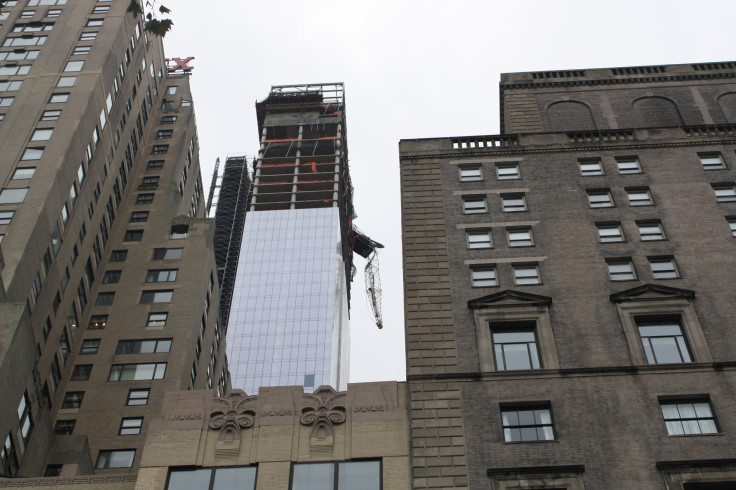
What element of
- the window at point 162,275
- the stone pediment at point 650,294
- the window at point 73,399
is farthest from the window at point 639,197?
the window at point 162,275

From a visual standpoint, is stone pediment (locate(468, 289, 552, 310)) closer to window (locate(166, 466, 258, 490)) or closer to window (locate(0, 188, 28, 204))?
window (locate(166, 466, 258, 490))

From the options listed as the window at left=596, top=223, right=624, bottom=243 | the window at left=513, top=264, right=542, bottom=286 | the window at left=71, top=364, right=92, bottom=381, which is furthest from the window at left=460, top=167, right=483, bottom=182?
the window at left=71, top=364, right=92, bottom=381

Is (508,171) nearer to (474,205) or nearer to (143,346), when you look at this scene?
(474,205)

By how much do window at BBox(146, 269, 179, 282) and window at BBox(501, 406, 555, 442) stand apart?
4651 cm

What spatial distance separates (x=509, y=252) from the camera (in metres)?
39.5

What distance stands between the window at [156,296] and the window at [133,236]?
833 centimetres

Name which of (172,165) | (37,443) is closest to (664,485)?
(37,443)

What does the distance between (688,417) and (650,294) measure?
21.8 ft

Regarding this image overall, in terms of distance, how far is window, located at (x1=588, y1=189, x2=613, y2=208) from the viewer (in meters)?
42.2

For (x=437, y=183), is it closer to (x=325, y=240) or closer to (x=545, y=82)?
Answer: (x=545, y=82)

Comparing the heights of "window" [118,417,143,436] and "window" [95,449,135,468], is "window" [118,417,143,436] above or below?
above

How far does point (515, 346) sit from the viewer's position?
35.1m

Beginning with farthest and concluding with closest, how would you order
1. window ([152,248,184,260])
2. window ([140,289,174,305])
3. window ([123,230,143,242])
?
window ([123,230,143,242]), window ([152,248,184,260]), window ([140,289,174,305])

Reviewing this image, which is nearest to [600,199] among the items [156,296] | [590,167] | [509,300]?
[590,167]
